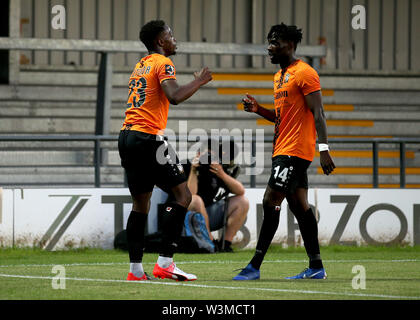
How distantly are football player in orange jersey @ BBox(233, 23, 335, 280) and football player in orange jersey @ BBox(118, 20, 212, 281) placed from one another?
2.30 feet

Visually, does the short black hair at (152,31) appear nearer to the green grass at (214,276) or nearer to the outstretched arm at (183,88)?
the outstretched arm at (183,88)

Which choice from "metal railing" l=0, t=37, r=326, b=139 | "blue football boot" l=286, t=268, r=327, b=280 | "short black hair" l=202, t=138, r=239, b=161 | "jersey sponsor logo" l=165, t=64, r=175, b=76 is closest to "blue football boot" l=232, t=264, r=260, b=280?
"blue football boot" l=286, t=268, r=327, b=280

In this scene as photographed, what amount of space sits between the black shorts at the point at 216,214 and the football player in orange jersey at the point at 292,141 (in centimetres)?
404

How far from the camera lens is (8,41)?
15.0 metres

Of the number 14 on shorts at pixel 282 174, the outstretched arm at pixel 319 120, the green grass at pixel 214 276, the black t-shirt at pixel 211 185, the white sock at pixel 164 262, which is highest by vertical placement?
the outstretched arm at pixel 319 120

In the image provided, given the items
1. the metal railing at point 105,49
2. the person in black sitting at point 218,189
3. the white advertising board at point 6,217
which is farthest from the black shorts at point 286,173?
Answer: the metal railing at point 105,49

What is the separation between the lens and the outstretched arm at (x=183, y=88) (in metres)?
7.84

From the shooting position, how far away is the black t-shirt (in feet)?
41.5

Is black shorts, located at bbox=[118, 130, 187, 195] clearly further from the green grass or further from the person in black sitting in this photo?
the person in black sitting

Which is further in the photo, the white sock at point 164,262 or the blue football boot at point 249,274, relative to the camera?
the blue football boot at point 249,274

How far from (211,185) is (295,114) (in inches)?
172

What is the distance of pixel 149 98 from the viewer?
8.17 m
